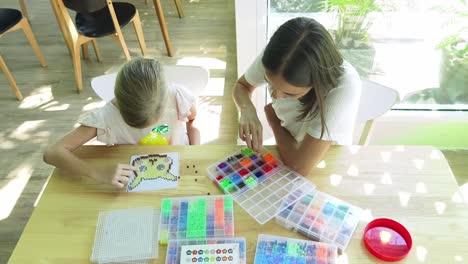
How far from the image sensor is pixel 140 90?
3.64 feet

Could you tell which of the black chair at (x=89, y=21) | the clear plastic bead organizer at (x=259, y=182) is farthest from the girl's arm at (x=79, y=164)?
the black chair at (x=89, y=21)

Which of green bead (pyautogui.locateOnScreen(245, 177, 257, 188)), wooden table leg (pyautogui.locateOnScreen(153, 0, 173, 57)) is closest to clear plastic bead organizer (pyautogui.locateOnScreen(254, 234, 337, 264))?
green bead (pyautogui.locateOnScreen(245, 177, 257, 188))

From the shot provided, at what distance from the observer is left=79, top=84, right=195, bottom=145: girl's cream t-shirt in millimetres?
1244

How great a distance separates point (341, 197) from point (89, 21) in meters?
2.23

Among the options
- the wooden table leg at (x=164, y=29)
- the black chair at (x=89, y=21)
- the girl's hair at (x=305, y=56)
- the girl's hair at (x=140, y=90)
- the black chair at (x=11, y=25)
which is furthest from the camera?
the wooden table leg at (x=164, y=29)

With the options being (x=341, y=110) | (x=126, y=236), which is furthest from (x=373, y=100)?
(x=126, y=236)

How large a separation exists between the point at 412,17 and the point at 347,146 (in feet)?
3.57

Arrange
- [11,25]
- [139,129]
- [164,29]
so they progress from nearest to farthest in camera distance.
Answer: [139,129] → [11,25] → [164,29]

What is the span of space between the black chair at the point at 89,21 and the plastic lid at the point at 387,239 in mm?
2056

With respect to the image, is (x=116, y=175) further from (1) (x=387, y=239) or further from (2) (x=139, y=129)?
(1) (x=387, y=239)

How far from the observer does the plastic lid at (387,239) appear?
34.6 inches

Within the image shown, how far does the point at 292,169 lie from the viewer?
109 centimetres

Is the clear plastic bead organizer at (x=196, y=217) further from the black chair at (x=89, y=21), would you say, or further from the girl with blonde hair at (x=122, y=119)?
the black chair at (x=89, y=21)

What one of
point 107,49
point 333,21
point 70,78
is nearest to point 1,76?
point 70,78
